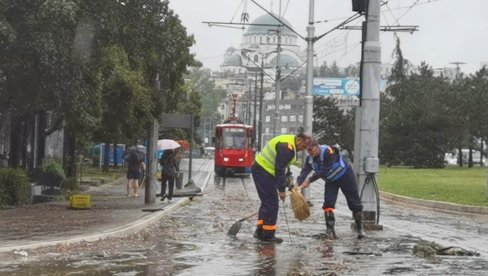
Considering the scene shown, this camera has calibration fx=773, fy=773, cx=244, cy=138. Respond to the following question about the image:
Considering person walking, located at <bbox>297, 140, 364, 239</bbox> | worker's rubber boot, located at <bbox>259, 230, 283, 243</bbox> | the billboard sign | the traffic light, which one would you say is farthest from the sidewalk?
the billboard sign

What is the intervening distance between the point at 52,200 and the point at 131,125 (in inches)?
241

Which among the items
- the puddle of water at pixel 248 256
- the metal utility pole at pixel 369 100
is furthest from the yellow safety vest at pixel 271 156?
the metal utility pole at pixel 369 100

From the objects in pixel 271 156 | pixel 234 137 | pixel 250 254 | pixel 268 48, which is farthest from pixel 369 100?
pixel 268 48

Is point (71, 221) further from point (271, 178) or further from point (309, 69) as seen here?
point (309, 69)

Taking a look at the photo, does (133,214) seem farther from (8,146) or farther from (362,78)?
(8,146)

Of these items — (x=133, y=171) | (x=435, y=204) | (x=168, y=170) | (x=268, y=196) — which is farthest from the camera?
(x=133, y=171)

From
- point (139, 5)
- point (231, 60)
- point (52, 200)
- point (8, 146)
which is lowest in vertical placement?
point (52, 200)

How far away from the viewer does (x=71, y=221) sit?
48.8 feet

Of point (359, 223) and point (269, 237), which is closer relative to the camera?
point (269, 237)

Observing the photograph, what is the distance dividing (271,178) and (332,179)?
1.43m

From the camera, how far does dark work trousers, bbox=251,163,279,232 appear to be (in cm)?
1182

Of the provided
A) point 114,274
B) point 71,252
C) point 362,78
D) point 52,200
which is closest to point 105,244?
point 71,252

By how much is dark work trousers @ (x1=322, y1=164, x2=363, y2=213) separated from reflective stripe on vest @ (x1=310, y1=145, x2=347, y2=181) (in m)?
0.09

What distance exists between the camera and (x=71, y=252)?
10438mm
